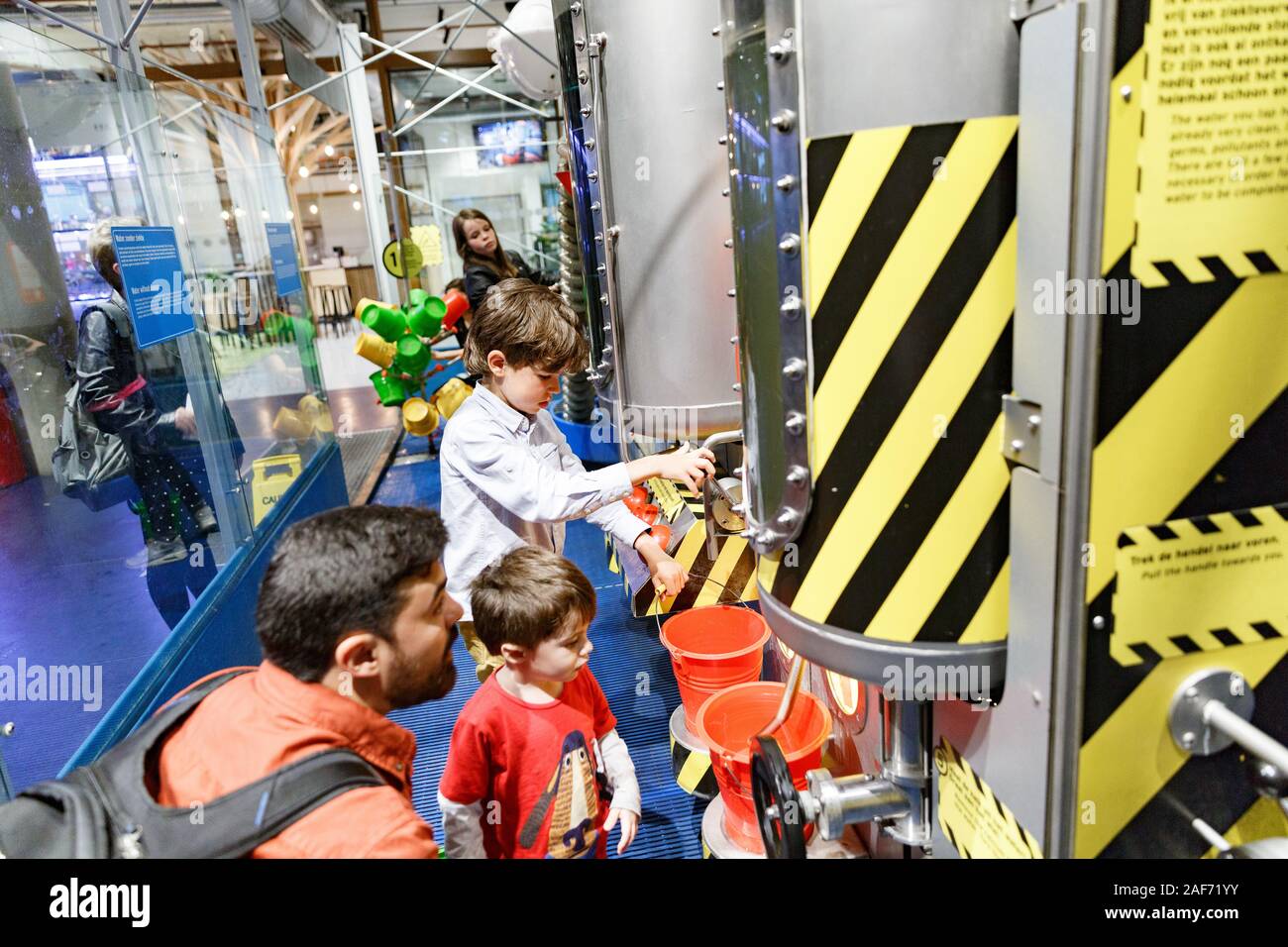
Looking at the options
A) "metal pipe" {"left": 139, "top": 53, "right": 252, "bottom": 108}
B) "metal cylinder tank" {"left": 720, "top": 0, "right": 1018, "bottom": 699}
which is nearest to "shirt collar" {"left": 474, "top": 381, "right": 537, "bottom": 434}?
"metal cylinder tank" {"left": 720, "top": 0, "right": 1018, "bottom": 699}

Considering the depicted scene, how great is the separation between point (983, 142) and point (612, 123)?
125 cm

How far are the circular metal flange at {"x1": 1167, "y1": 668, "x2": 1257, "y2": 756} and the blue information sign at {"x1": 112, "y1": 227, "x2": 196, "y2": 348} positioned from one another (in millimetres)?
3116

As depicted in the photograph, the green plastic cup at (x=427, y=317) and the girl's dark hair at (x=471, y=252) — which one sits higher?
the girl's dark hair at (x=471, y=252)

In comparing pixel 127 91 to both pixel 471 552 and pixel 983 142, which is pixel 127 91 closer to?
pixel 471 552

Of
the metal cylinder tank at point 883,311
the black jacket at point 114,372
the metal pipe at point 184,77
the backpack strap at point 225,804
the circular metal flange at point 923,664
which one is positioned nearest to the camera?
the backpack strap at point 225,804

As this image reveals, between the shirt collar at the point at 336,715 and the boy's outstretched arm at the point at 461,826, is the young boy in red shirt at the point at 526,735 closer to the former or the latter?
the boy's outstretched arm at the point at 461,826

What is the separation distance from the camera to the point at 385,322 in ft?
16.2

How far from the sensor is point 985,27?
93cm

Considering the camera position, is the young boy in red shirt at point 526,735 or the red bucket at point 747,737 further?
the red bucket at point 747,737

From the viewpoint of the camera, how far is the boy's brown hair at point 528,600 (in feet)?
5.21

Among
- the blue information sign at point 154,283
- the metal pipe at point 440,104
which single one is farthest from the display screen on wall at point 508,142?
the blue information sign at point 154,283

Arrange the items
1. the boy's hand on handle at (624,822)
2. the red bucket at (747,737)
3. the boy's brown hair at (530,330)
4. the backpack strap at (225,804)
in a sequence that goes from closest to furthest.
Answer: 1. the backpack strap at (225,804)
2. the boy's hand on handle at (624,822)
3. the red bucket at (747,737)
4. the boy's brown hair at (530,330)

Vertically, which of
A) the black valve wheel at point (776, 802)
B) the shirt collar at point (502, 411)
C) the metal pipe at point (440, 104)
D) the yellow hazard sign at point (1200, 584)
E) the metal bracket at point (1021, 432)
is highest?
the metal pipe at point (440, 104)
